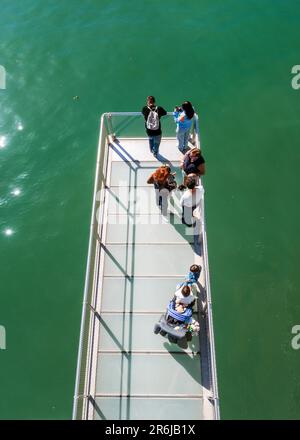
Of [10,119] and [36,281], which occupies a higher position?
[10,119]

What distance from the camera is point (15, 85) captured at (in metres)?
17.7

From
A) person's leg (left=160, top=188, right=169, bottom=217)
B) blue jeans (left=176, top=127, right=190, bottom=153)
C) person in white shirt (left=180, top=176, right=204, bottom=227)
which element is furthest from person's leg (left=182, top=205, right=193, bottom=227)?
blue jeans (left=176, top=127, right=190, bottom=153)

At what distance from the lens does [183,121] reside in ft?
35.0

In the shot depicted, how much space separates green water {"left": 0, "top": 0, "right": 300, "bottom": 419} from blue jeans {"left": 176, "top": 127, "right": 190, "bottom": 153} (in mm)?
3781

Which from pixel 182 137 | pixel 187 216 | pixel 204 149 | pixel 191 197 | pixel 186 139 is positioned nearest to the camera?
pixel 191 197

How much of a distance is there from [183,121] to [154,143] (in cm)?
117

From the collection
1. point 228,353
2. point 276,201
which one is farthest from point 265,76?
point 228,353

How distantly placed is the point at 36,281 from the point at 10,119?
300 inches

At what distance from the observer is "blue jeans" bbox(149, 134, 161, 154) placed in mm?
11180

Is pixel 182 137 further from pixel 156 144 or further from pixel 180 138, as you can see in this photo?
pixel 156 144

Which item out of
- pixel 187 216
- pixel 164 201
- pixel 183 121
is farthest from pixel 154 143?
pixel 187 216

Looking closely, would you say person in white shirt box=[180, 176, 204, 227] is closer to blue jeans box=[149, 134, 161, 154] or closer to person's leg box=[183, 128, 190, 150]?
person's leg box=[183, 128, 190, 150]

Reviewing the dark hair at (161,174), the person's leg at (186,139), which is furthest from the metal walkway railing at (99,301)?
the dark hair at (161,174)

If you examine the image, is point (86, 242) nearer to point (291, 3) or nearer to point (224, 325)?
point (224, 325)
